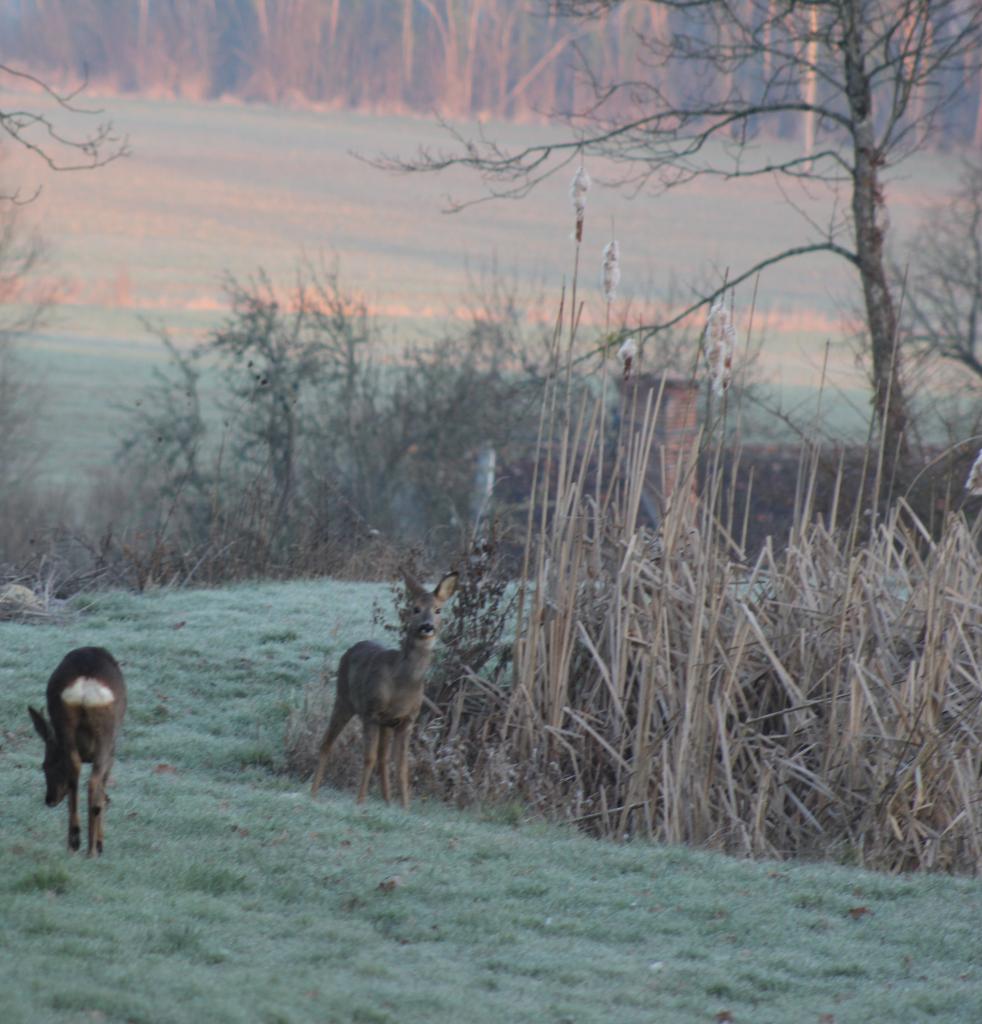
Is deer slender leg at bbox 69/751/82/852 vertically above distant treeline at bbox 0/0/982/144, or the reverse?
distant treeline at bbox 0/0/982/144

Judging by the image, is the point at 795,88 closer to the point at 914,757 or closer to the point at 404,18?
the point at 914,757

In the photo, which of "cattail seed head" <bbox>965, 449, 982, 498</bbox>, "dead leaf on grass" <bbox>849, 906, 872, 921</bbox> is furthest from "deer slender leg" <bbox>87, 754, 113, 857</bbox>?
"cattail seed head" <bbox>965, 449, 982, 498</bbox>

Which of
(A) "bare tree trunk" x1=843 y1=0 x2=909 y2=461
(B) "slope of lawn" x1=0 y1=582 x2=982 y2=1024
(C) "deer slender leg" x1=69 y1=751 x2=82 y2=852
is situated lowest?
(B) "slope of lawn" x1=0 y1=582 x2=982 y2=1024

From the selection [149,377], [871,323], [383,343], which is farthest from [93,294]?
[871,323]

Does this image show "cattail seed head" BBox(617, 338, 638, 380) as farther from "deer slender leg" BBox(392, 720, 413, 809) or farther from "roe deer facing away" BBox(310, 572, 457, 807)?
"deer slender leg" BBox(392, 720, 413, 809)

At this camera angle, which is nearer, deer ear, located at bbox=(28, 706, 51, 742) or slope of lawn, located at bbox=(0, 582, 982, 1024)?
slope of lawn, located at bbox=(0, 582, 982, 1024)

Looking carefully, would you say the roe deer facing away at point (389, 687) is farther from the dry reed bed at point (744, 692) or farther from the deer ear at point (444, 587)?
the dry reed bed at point (744, 692)

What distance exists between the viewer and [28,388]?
36312 mm

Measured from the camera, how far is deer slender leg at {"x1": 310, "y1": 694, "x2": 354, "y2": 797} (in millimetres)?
6641

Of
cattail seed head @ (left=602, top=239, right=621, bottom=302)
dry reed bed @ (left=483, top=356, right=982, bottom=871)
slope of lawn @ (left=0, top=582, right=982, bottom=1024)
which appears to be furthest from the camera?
cattail seed head @ (left=602, top=239, right=621, bottom=302)

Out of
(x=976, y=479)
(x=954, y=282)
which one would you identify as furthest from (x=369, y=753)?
(x=954, y=282)

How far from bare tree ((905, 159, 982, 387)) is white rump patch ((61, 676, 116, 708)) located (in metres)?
25.6

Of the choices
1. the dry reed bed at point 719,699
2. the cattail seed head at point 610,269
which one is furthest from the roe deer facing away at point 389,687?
the cattail seed head at point 610,269

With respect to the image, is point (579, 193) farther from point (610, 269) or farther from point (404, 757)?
point (404, 757)
